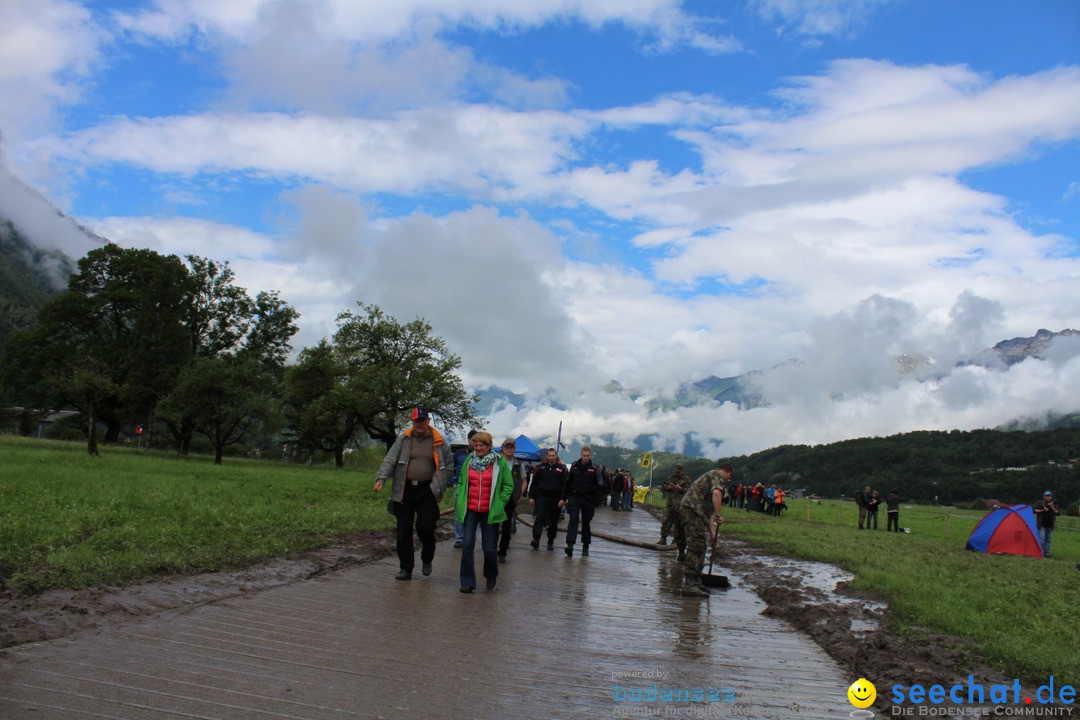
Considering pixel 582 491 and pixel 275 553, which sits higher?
pixel 582 491

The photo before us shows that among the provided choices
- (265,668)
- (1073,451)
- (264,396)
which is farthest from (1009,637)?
(1073,451)

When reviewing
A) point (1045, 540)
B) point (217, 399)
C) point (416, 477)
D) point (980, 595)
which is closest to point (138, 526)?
point (416, 477)

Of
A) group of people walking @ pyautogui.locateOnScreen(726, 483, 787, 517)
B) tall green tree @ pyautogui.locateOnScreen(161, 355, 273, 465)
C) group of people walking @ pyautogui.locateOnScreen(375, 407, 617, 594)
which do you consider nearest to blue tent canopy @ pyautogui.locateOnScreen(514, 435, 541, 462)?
group of people walking @ pyautogui.locateOnScreen(726, 483, 787, 517)

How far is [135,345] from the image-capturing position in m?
53.2

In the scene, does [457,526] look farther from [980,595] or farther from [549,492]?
[980,595]

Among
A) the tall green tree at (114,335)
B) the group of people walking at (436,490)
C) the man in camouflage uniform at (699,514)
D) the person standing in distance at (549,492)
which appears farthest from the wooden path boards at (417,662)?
the tall green tree at (114,335)

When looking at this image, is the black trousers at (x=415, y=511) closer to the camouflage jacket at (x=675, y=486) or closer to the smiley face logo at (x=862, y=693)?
the smiley face logo at (x=862, y=693)

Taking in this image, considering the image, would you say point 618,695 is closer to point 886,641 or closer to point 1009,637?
point 886,641

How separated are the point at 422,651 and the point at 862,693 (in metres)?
3.16

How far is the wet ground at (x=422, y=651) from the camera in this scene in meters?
4.87

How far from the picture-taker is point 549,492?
14.8 meters

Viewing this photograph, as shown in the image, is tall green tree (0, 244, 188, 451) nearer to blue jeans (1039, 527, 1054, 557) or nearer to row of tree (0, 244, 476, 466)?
row of tree (0, 244, 476, 466)

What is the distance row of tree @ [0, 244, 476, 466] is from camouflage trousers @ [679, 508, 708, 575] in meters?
36.1

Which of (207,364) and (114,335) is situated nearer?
(207,364)
